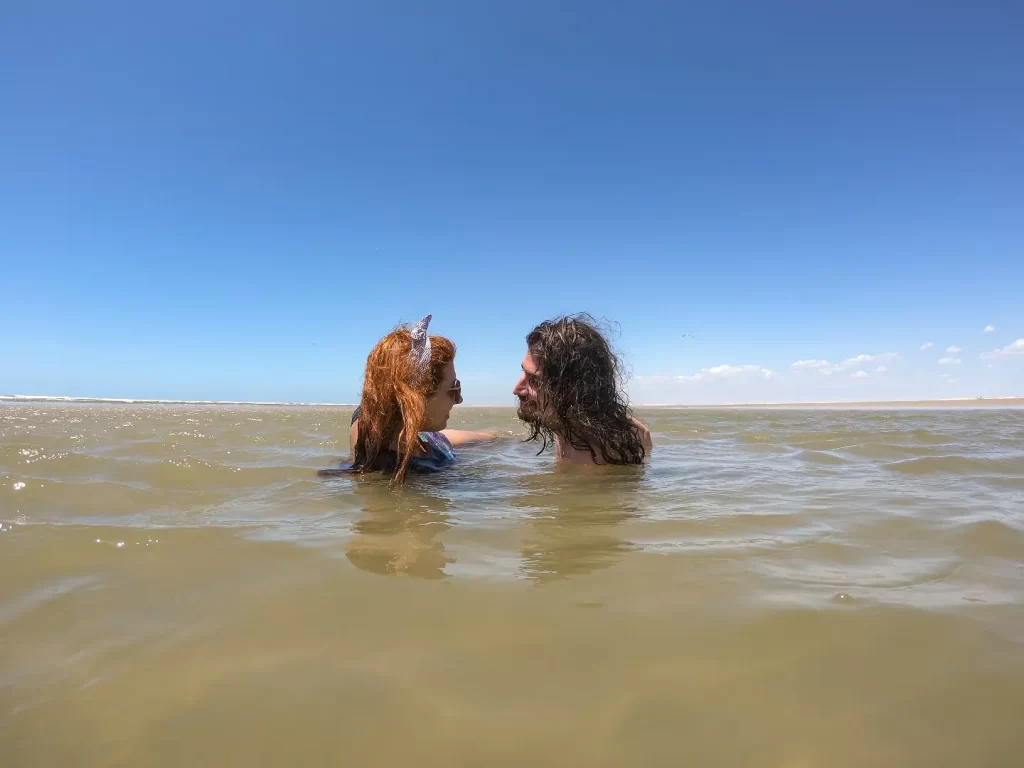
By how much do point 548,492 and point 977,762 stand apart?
2611 mm

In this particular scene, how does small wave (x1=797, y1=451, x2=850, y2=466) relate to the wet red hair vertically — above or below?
below

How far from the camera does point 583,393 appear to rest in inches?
173

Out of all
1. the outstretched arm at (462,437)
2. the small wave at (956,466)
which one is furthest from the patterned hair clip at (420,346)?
the small wave at (956,466)

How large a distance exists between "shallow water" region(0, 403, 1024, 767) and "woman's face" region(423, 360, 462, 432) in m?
1.00

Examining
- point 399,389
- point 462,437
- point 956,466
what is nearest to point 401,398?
point 399,389

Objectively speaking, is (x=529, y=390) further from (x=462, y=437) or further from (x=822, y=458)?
(x=822, y=458)

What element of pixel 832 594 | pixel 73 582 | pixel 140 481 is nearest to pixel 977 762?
pixel 832 594

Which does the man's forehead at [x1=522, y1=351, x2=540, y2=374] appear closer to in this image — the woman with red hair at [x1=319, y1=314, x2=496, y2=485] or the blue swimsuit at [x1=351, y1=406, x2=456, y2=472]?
the woman with red hair at [x1=319, y1=314, x2=496, y2=485]

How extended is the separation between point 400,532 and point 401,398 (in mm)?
1229

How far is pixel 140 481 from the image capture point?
3.76m

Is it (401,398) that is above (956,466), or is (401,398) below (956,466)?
above

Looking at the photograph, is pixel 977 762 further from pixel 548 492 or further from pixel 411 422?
pixel 411 422

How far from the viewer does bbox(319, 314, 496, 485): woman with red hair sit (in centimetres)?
355

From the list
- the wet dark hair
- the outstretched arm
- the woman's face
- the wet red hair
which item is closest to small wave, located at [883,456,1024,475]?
the wet dark hair
